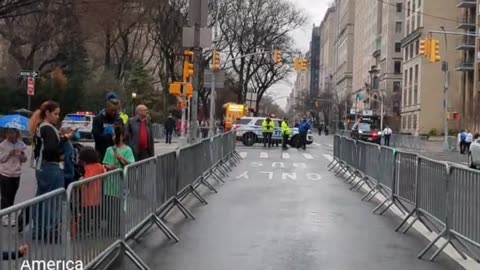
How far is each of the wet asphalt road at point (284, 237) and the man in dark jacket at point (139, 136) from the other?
1.29 meters

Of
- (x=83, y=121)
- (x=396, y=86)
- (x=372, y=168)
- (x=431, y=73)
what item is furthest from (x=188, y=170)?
(x=396, y=86)

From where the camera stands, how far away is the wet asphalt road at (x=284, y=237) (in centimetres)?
861

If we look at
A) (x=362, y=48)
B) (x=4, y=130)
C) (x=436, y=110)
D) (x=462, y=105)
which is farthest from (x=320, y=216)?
(x=362, y=48)

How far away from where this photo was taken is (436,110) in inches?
3588

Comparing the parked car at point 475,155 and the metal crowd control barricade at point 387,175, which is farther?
the parked car at point 475,155

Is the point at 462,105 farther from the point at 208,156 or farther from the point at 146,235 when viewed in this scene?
the point at 146,235

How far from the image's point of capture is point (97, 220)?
6.96 m

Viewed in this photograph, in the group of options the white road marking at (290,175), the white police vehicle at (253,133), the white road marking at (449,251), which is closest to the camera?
the white road marking at (449,251)

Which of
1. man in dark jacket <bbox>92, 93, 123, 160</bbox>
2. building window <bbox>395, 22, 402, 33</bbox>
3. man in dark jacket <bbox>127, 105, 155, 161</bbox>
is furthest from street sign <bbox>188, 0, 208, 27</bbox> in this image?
building window <bbox>395, 22, 402, 33</bbox>

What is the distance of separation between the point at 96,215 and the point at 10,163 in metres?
3.73

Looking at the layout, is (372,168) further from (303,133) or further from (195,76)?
(303,133)

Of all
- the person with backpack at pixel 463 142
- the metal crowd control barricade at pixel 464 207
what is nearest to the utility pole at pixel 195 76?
the metal crowd control barricade at pixel 464 207

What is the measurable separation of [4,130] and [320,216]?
5.41 m

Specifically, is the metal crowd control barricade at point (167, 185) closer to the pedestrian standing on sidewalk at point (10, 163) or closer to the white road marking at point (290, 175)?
the pedestrian standing on sidewalk at point (10, 163)
